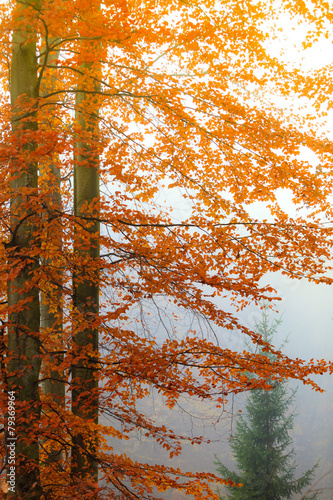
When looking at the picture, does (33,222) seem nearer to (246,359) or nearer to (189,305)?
(189,305)

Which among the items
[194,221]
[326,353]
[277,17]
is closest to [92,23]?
[194,221]

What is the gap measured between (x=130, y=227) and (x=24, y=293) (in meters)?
1.34

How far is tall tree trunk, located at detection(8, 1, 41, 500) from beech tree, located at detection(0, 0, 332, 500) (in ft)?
0.05

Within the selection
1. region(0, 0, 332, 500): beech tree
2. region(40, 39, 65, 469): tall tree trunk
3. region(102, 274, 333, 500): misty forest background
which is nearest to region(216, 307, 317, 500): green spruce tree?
region(102, 274, 333, 500): misty forest background

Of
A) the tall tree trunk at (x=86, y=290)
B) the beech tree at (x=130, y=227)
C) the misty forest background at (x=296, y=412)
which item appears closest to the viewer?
the beech tree at (x=130, y=227)

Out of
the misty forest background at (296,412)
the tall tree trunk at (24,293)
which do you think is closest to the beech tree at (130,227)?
the tall tree trunk at (24,293)

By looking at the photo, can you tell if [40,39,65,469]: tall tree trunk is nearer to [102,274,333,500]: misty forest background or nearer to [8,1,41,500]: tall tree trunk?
[8,1,41,500]: tall tree trunk

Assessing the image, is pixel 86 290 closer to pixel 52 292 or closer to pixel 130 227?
pixel 52 292

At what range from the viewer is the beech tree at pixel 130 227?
10.8ft

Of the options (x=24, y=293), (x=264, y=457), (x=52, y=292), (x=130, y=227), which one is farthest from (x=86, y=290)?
(x=264, y=457)

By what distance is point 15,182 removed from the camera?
367 centimetres

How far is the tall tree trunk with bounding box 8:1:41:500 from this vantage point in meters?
3.35

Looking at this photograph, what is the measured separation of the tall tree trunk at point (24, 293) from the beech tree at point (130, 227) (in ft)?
0.05

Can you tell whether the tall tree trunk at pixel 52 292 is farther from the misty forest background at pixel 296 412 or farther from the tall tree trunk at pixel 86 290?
the misty forest background at pixel 296 412
